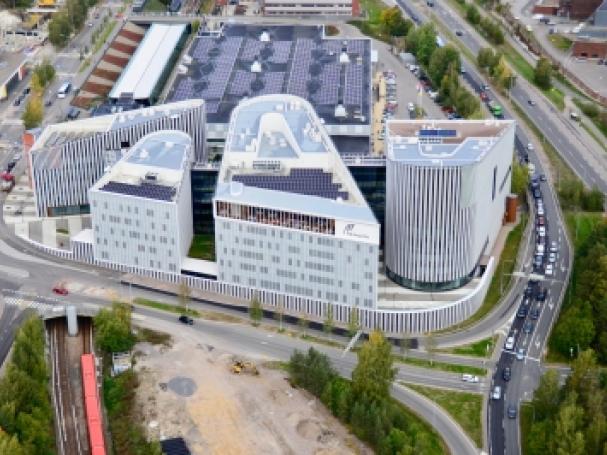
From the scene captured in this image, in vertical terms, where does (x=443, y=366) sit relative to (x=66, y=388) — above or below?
above

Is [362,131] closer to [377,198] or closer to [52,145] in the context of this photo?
[377,198]

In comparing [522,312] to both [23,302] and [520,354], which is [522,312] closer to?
[520,354]

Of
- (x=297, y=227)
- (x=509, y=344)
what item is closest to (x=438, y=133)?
(x=297, y=227)

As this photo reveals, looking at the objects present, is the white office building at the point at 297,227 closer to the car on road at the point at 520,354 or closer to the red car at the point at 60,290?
the car on road at the point at 520,354

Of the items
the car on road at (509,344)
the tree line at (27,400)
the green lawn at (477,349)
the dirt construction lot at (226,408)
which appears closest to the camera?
the tree line at (27,400)

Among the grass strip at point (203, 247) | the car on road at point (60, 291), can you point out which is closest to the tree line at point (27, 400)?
the car on road at point (60, 291)
